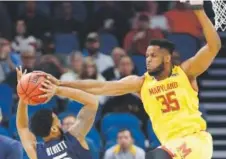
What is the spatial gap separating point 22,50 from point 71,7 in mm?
1850

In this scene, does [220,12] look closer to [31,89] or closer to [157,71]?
[157,71]

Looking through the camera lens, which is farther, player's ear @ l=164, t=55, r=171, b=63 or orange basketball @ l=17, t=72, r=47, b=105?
player's ear @ l=164, t=55, r=171, b=63

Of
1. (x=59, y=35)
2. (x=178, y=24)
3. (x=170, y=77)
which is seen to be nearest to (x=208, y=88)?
(x=178, y=24)

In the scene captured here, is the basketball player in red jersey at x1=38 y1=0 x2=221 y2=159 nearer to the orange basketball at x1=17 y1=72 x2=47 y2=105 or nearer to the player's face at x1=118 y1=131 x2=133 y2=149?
the orange basketball at x1=17 y1=72 x2=47 y2=105

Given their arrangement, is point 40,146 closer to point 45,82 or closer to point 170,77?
point 45,82

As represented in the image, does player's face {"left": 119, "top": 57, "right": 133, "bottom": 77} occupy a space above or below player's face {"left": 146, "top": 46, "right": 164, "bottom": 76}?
below

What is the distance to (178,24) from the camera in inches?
530

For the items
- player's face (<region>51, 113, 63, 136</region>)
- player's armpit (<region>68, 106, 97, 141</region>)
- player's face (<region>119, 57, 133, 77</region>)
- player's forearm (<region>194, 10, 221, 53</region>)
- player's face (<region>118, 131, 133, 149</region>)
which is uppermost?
player's forearm (<region>194, 10, 221, 53</region>)

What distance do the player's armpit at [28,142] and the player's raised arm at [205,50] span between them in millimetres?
1508

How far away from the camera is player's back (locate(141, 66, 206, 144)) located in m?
7.57

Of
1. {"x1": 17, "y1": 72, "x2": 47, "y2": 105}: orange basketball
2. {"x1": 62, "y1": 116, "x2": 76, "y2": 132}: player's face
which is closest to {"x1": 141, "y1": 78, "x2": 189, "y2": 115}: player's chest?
{"x1": 17, "y1": 72, "x2": 47, "y2": 105}: orange basketball

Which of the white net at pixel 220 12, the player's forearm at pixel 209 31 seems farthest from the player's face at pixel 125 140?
the player's forearm at pixel 209 31

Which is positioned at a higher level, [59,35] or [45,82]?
[45,82]

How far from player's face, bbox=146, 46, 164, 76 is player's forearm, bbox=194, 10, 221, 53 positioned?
47cm
